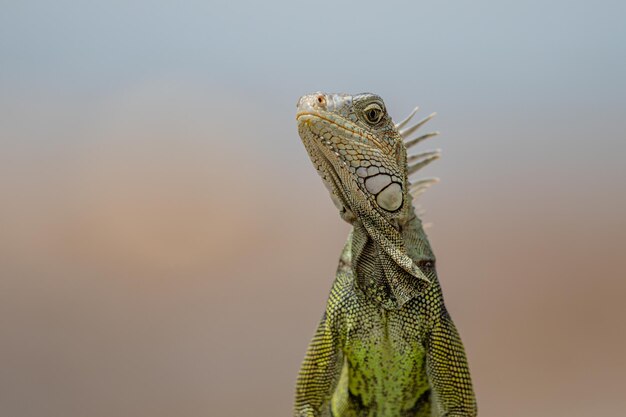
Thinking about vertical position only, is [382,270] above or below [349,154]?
below

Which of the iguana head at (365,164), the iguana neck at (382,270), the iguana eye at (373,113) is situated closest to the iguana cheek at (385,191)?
the iguana head at (365,164)

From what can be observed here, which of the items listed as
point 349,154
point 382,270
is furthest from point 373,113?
point 382,270

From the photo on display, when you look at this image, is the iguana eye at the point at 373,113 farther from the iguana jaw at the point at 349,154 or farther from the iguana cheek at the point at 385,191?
the iguana cheek at the point at 385,191

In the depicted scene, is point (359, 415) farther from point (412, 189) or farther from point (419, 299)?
point (412, 189)

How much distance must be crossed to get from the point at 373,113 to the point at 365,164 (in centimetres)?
23

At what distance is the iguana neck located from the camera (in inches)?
98.7

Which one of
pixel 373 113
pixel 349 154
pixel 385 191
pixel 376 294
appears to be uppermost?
pixel 373 113

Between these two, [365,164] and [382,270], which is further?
[382,270]

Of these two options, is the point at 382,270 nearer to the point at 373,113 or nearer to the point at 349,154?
the point at 349,154

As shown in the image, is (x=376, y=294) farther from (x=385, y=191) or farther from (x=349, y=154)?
(x=349, y=154)

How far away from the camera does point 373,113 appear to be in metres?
2.48

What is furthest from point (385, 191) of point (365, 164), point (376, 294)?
point (376, 294)

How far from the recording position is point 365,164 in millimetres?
2379

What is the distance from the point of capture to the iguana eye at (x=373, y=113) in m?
2.46
